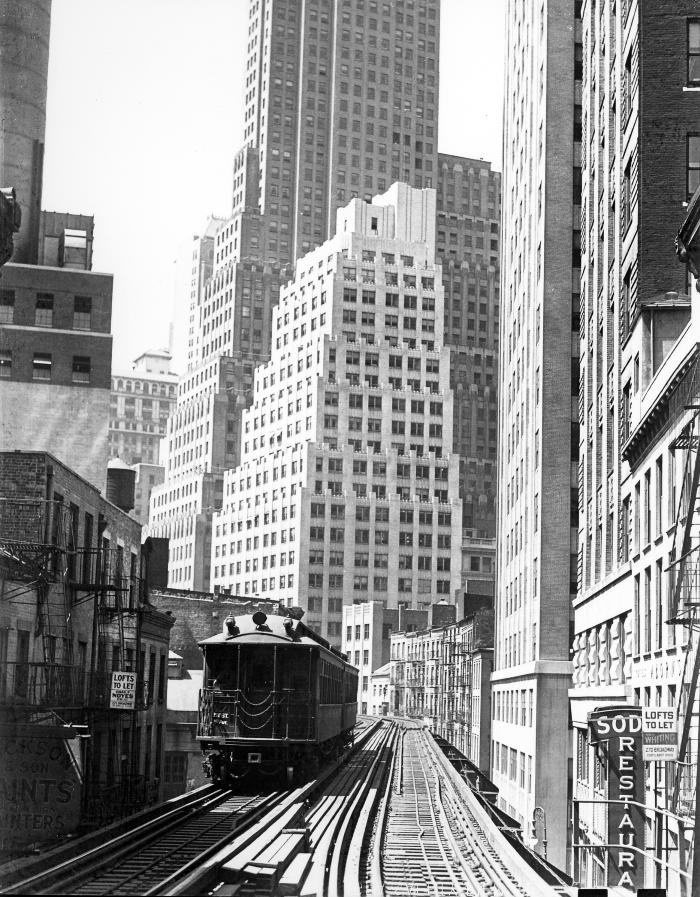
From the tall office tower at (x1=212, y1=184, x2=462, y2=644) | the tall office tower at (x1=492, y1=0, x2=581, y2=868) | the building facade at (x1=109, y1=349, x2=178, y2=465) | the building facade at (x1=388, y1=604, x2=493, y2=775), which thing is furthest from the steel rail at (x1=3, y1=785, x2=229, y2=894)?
the tall office tower at (x1=212, y1=184, x2=462, y2=644)

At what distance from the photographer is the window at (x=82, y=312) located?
44.3 meters

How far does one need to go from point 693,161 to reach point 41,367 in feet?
73.2

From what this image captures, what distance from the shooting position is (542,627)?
6544 centimetres

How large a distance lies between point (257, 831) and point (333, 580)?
431 feet

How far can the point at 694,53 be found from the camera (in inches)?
1695

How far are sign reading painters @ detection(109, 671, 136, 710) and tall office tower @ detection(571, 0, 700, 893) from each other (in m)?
14.3

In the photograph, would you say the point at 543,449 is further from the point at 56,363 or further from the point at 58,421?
the point at 58,421

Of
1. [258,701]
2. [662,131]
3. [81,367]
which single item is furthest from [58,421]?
[662,131]

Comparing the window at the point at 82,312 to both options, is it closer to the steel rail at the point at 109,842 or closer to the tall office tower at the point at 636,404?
the steel rail at the point at 109,842

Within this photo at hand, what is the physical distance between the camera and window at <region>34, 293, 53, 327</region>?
130 feet

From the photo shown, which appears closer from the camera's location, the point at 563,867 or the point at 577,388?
the point at 563,867

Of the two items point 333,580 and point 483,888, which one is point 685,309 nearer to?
Answer: point 483,888

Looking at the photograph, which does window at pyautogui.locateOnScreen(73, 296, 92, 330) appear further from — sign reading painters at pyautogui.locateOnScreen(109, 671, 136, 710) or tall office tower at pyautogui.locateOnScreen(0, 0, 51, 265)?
tall office tower at pyautogui.locateOnScreen(0, 0, 51, 265)

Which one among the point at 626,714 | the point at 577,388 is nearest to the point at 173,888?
the point at 626,714
